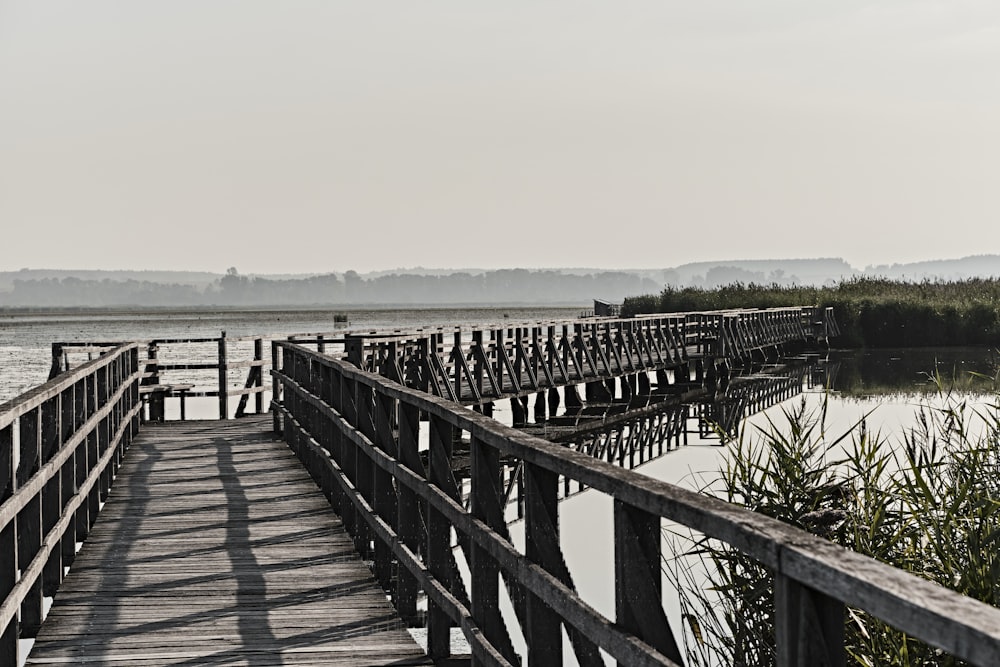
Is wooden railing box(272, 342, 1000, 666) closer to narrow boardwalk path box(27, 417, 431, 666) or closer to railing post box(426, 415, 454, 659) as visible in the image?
railing post box(426, 415, 454, 659)

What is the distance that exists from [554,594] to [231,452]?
9.33 m

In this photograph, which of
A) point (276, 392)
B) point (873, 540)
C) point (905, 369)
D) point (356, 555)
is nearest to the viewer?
point (873, 540)

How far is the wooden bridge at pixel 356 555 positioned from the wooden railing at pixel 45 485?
0.05 ft

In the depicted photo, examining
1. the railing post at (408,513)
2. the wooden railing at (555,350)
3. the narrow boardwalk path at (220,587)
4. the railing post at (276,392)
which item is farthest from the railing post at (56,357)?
the railing post at (408,513)

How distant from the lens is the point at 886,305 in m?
45.5

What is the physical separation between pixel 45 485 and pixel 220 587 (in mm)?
1070

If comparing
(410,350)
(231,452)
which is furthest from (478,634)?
(410,350)

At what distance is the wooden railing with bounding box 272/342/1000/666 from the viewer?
187 cm

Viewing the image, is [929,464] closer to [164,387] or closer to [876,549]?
[876,549]

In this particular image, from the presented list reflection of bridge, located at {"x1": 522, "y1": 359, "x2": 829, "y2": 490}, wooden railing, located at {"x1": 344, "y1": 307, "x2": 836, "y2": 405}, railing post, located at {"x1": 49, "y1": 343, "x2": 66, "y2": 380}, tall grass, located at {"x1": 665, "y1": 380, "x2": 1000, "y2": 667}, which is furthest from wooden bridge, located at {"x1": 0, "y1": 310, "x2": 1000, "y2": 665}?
reflection of bridge, located at {"x1": 522, "y1": 359, "x2": 829, "y2": 490}

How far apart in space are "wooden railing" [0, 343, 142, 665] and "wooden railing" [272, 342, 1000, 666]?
1670 mm

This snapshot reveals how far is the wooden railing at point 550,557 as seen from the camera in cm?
187

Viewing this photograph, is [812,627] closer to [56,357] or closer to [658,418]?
[56,357]

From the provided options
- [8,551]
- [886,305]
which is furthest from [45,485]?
[886,305]
